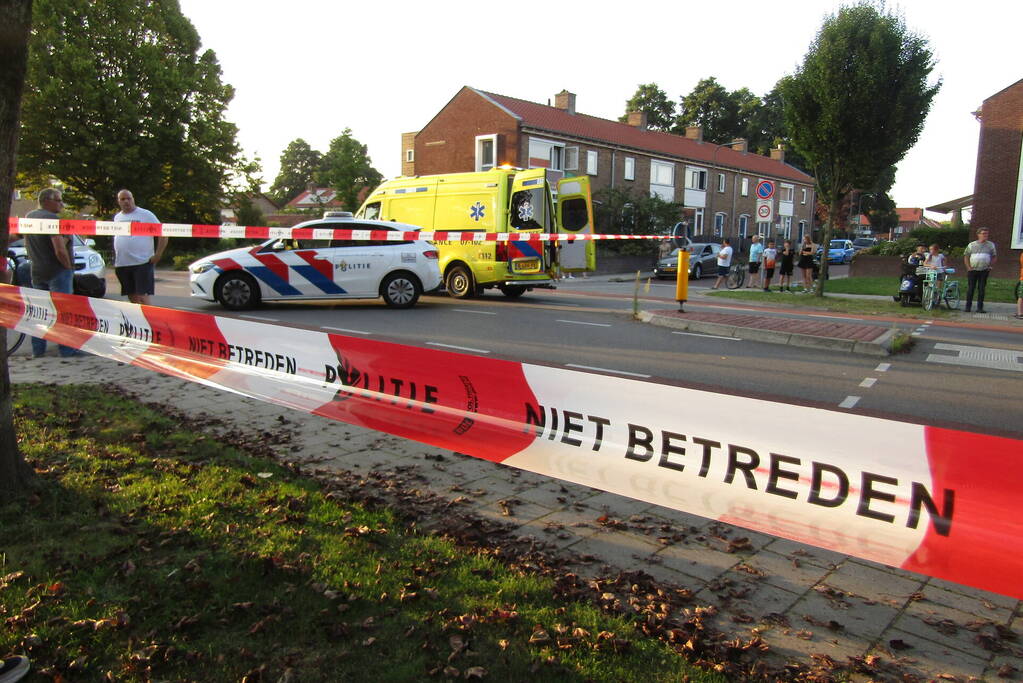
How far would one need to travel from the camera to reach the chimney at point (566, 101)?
1716 inches

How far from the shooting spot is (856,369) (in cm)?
865

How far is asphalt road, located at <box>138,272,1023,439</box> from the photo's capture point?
22.8 feet

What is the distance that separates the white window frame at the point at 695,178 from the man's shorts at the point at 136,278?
43.7 metres

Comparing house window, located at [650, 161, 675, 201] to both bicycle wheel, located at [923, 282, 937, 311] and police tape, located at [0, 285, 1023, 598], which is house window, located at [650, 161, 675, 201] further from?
police tape, located at [0, 285, 1023, 598]

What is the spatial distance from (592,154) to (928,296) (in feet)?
86.8

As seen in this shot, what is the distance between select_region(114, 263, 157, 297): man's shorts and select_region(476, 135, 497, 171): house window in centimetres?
3045

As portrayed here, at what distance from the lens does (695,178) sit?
4891cm

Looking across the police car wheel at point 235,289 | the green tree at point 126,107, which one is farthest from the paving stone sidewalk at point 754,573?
the green tree at point 126,107

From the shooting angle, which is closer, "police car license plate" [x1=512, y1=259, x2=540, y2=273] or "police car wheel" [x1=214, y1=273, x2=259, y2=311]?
"police car wheel" [x1=214, y1=273, x2=259, y2=311]

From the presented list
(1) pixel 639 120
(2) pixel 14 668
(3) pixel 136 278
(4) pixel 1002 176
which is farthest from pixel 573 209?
(1) pixel 639 120

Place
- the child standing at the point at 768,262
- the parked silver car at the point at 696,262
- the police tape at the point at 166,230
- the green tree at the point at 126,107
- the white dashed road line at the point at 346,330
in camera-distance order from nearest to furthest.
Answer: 1. the police tape at the point at 166,230
2. the white dashed road line at the point at 346,330
3. the child standing at the point at 768,262
4. the parked silver car at the point at 696,262
5. the green tree at the point at 126,107

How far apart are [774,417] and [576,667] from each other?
1103 mm

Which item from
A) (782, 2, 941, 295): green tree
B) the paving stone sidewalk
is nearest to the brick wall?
(782, 2, 941, 295): green tree

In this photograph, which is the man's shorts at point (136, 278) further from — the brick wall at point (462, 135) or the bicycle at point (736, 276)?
the brick wall at point (462, 135)
